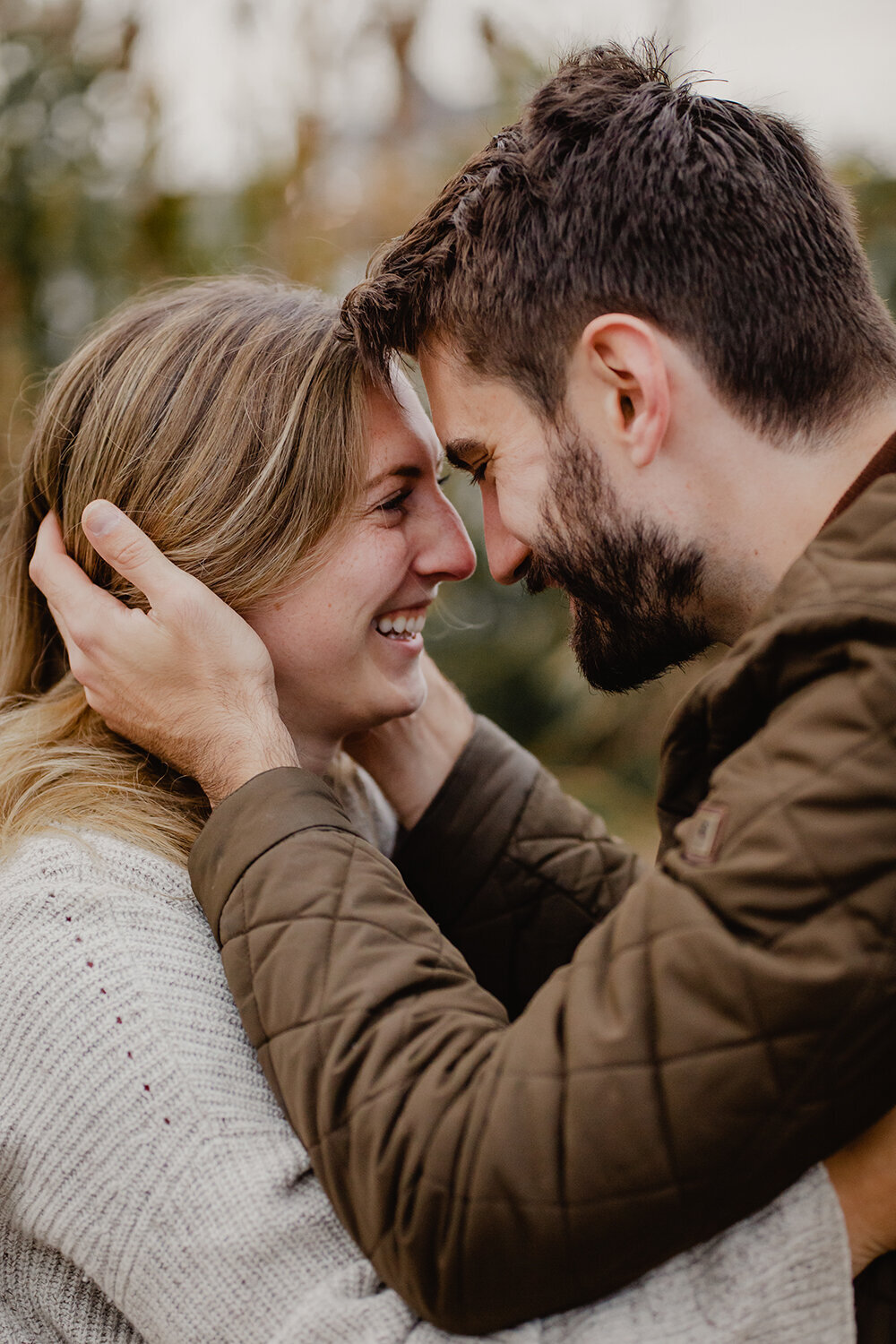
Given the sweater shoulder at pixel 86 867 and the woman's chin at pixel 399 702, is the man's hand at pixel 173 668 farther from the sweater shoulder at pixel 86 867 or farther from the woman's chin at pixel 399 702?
the woman's chin at pixel 399 702

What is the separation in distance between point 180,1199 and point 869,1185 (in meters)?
0.76

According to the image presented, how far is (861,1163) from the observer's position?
47.7 inches

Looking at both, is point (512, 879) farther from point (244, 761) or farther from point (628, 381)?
point (628, 381)

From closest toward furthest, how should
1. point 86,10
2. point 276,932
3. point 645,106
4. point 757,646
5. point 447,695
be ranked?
1. point 757,646
2. point 276,932
3. point 645,106
4. point 447,695
5. point 86,10

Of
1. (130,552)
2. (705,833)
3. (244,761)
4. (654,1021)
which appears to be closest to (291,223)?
(130,552)

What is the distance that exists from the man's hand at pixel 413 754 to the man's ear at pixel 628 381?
0.88 m

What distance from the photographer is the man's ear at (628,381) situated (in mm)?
1537

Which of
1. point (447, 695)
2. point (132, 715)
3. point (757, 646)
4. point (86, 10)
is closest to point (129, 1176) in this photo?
point (132, 715)

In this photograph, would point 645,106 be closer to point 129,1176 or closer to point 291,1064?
point 291,1064

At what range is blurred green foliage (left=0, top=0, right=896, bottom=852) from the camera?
198 inches

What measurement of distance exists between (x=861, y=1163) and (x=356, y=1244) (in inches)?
22.4

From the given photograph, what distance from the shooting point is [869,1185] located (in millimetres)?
1205

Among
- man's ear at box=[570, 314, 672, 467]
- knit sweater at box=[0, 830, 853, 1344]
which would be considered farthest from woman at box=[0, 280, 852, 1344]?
man's ear at box=[570, 314, 672, 467]

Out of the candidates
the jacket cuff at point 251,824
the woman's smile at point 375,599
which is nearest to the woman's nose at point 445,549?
the woman's smile at point 375,599
